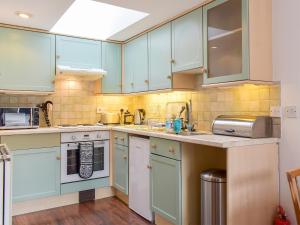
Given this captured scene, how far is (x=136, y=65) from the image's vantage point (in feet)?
11.6

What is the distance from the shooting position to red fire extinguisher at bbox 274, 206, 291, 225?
6.41 feet

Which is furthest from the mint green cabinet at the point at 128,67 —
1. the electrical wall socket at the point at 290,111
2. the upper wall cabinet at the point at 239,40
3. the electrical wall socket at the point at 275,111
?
the electrical wall socket at the point at 290,111

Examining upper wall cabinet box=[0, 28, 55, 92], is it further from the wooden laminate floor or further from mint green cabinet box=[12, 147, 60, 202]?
the wooden laminate floor

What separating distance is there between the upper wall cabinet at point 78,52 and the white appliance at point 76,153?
95 cm

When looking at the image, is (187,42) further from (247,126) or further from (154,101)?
(154,101)

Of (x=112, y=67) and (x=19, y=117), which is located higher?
(x=112, y=67)

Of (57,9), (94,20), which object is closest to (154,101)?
(94,20)

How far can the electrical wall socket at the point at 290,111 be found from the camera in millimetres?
1993

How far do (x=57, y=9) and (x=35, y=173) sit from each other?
178 cm

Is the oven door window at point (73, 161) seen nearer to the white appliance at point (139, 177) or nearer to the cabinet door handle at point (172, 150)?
the white appliance at point (139, 177)

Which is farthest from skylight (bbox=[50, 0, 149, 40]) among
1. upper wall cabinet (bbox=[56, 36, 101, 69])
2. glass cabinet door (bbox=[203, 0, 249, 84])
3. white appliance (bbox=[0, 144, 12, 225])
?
white appliance (bbox=[0, 144, 12, 225])

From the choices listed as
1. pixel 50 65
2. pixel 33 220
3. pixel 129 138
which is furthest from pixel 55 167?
pixel 50 65

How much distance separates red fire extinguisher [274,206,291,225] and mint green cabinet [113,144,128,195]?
1.64m

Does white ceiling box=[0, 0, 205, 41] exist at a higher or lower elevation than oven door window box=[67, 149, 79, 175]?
higher
